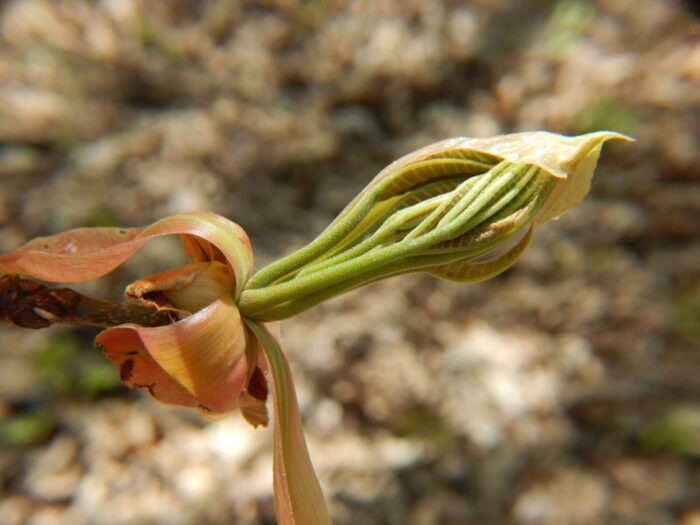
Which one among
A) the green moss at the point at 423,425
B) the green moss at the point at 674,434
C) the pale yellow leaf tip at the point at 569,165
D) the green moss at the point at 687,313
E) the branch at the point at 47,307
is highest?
the branch at the point at 47,307

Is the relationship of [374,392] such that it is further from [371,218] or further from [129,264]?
[371,218]

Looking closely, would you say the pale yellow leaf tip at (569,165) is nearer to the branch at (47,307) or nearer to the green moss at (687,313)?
the branch at (47,307)

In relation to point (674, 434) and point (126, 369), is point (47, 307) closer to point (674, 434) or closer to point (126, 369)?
point (126, 369)

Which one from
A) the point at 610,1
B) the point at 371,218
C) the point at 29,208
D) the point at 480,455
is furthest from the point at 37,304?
the point at 610,1

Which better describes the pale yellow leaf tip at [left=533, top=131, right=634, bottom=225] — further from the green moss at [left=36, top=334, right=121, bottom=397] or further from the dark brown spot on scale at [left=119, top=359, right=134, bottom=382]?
the green moss at [left=36, top=334, right=121, bottom=397]

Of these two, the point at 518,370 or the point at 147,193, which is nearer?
the point at 147,193

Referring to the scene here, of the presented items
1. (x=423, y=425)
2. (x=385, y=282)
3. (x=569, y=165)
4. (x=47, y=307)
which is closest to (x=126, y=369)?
(x=47, y=307)

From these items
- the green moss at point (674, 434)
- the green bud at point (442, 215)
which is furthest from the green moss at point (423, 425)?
the green bud at point (442, 215)
